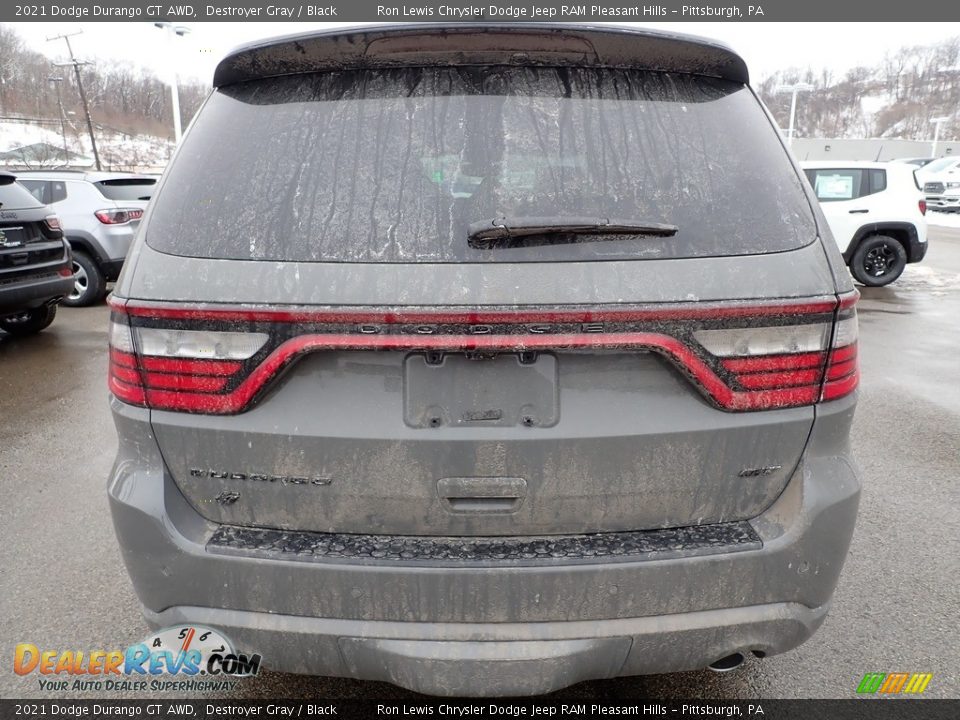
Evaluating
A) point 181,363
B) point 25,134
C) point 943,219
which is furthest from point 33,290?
point 25,134

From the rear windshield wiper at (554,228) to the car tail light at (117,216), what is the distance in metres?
A: 8.67

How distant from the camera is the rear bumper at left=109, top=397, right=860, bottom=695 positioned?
1481mm

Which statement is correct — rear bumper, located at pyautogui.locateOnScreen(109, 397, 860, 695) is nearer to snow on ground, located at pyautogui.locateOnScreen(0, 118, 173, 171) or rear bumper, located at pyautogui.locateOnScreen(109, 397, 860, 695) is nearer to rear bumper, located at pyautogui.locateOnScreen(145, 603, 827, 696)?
rear bumper, located at pyautogui.locateOnScreen(145, 603, 827, 696)

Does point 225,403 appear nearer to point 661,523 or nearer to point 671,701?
point 661,523

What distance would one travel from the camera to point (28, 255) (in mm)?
6270

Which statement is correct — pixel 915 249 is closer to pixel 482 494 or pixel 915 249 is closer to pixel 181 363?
pixel 482 494

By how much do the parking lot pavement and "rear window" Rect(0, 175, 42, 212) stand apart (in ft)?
5.24

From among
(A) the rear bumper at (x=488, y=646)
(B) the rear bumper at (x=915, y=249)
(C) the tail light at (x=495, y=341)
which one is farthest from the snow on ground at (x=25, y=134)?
(A) the rear bumper at (x=488, y=646)

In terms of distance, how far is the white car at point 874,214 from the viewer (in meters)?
10.4

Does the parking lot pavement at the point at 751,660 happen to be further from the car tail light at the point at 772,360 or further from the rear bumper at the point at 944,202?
the rear bumper at the point at 944,202

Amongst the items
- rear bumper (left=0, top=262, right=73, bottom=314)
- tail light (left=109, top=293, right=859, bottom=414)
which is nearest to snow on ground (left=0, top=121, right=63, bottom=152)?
rear bumper (left=0, top=262, right=73, bottom=314)

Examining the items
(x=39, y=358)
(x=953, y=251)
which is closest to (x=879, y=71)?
(x=953, y=251)

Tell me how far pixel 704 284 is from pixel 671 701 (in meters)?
1.41

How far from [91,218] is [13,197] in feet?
7.39
